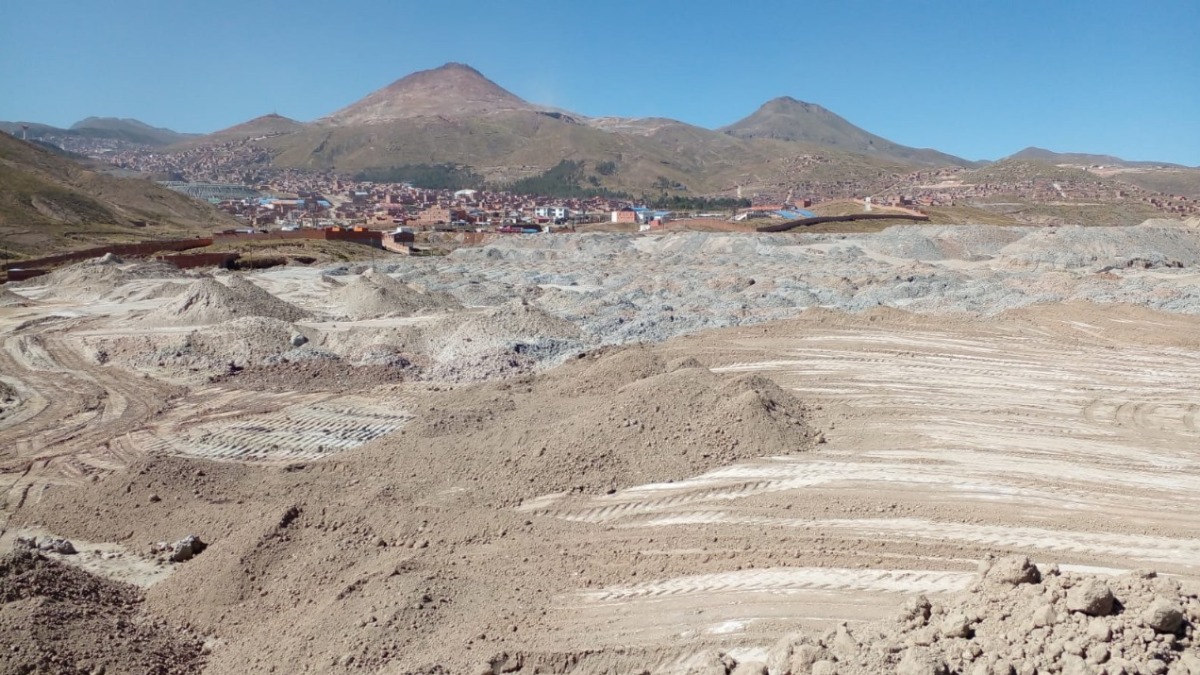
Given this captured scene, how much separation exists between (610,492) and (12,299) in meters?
28.6

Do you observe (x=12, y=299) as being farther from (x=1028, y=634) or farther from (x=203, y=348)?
(x=1028, y=634)

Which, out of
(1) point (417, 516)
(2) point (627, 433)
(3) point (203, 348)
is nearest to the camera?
(1) point (417, 516)

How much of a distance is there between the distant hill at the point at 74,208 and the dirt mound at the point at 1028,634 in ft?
152

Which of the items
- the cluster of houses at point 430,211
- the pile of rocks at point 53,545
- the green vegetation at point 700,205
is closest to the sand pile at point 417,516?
the pile of rocks at point 53,545

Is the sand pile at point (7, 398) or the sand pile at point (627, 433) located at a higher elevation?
the sand pile at point (627, 433)

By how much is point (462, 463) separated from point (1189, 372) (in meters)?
14.3

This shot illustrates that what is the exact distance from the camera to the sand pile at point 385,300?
24.1 m

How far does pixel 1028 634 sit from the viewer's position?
4.84 meters

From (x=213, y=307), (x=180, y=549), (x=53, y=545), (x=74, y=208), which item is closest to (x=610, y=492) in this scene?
(x=180, y=549)

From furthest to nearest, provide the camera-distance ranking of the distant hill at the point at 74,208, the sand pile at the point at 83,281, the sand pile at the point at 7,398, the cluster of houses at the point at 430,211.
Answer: the cluster of houses at the point at 430,211 < the distant hill at the point at 74,208 < the sand pile at the point at 83,281 < the sand pile at the point at 7,398

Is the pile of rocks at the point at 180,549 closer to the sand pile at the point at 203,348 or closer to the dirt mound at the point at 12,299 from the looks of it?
the sand pile at the point at 203,348

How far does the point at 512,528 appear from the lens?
29.5ft

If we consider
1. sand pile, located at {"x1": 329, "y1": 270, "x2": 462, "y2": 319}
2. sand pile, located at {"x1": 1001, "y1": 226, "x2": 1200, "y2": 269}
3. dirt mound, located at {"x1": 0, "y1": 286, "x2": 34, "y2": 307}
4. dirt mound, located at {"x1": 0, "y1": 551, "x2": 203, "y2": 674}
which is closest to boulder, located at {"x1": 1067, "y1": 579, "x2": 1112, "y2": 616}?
dirt mound, located at {"x1": 0, "y1": 551, "x2": 203, "y2": 674}

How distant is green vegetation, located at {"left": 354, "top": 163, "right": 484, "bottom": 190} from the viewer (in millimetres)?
163800
